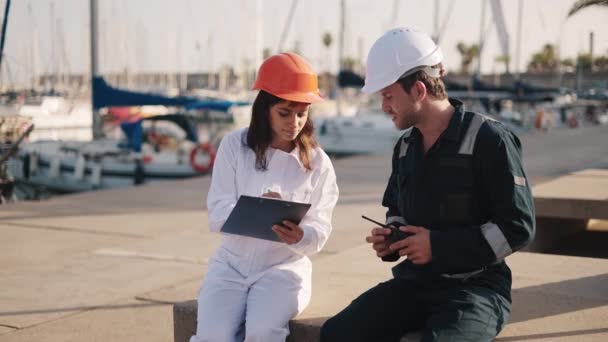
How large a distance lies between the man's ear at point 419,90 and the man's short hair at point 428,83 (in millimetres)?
17

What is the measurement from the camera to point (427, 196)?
3.65 meters

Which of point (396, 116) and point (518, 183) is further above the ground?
point (396, 116)

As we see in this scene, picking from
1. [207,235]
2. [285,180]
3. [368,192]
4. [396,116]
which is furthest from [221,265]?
[368,192]

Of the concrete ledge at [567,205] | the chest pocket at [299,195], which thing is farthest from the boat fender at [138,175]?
the chest pocket at [299,195]

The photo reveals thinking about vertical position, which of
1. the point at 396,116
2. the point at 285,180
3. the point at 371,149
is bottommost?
the point at 371,149

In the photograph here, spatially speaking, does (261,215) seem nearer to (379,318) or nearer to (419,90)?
(379,318)

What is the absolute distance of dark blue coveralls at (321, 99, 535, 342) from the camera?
3.46 m

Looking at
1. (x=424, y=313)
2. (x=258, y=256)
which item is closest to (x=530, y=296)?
(x=424, y=313)

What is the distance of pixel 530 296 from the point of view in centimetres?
457

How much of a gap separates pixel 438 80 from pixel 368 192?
10.1 meters

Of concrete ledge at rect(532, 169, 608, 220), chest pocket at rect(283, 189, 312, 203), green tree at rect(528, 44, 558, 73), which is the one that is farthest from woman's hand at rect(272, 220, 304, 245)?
green tree at rect(528, 44, 558, 73)

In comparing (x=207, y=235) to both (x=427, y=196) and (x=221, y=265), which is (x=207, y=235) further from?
(x=427, y=196)

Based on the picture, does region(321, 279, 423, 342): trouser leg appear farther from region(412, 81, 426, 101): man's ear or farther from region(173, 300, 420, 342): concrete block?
region(412, 81, 426, 101): man's ear

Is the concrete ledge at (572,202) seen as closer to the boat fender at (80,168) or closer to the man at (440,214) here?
the man at (440,214)
